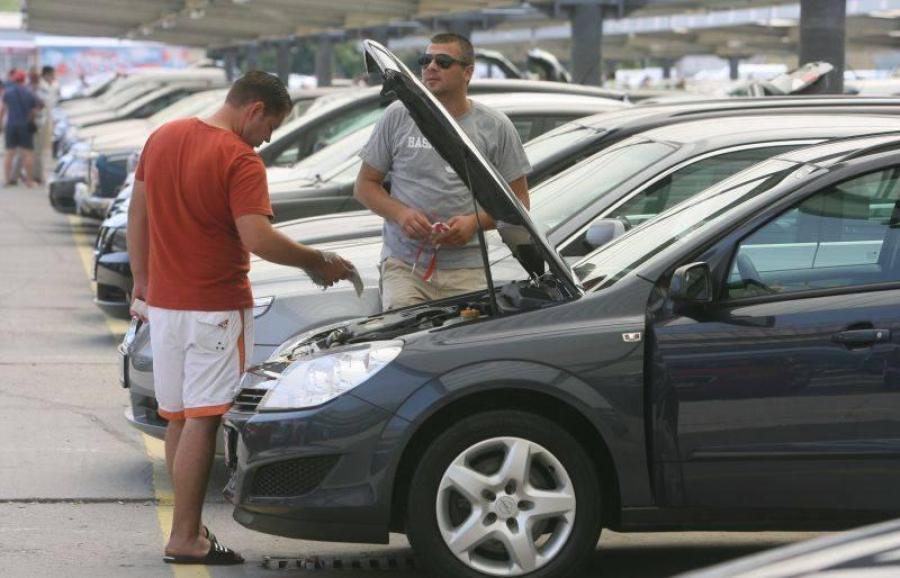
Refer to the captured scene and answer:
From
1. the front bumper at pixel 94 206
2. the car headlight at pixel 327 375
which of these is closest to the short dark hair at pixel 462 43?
the car headlight at pixel 327 375

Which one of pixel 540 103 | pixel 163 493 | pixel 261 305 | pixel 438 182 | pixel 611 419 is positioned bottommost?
pixel 163 493

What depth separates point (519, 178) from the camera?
696cm

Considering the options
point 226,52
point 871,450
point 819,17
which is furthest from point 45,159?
point 871,450

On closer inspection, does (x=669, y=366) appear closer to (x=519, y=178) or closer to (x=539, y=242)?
(x=539, y=242)

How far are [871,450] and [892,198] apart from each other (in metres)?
0.86

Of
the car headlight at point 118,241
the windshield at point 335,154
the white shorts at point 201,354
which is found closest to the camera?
the white shorts at point 201,354

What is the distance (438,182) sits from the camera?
274 inches

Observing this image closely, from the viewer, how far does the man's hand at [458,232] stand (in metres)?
6.80

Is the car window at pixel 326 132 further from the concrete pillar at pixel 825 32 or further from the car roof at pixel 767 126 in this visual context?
the car roof at pixel 767 126

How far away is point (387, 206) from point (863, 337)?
220 centimetres

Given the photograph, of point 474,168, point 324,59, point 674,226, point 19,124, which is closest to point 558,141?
point 674,226

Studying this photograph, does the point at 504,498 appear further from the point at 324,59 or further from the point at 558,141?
the point at 324,59

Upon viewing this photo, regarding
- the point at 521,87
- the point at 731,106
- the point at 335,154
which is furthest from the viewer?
the point at 521,87

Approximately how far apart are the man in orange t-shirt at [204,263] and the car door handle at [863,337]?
5.80ft
